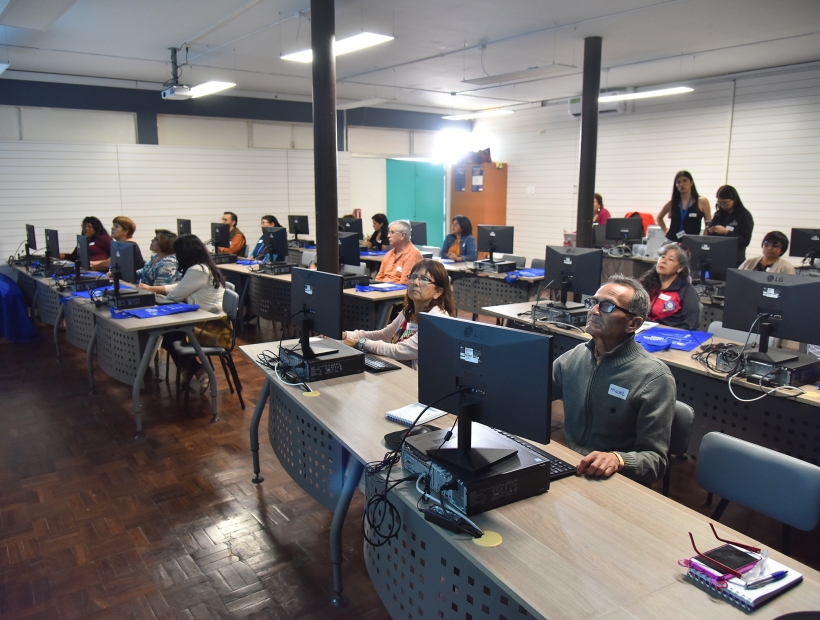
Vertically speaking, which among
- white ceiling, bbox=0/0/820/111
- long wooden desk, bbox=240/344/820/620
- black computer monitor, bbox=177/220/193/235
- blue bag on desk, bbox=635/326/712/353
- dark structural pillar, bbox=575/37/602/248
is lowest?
long wooden desk, bbox=240/344/820/620

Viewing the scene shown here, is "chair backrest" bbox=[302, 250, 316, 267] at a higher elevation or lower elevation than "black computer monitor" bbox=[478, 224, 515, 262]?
lower

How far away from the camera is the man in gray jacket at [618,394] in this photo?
2041 millimetres

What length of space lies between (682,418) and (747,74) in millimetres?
8438

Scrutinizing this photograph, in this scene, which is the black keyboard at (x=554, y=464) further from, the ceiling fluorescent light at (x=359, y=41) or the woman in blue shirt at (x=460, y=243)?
the woman in blue shirt at (x=460, y=243)

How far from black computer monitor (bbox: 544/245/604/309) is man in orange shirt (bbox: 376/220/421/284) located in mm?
1794

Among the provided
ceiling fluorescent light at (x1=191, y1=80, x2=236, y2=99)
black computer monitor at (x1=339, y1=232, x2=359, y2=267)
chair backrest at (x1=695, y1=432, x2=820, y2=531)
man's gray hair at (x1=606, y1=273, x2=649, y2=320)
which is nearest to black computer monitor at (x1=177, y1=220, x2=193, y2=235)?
ceiling fluorescent light at (x1=191, y1=80, x2=236, y2=99)

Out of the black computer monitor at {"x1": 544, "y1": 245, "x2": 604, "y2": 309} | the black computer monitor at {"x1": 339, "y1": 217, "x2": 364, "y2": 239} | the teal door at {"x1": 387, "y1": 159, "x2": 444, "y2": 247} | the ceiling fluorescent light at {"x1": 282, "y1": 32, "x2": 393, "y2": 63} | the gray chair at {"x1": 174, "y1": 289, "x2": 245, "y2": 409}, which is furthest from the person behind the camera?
the teal door at {"x1": 387, "y1": 159, "x2": 444, "y2": 247}

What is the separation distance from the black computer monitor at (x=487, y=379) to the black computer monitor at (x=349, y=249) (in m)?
4.17

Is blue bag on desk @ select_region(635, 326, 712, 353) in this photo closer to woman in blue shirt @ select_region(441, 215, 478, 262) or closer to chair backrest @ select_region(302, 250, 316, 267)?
woman in blue shirt @ select_region(441, 215, 478, 262)

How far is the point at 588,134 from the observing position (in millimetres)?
7215

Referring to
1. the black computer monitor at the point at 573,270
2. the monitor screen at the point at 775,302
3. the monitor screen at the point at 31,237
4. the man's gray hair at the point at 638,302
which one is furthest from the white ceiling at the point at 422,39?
the man's gray hair at the point at 638,302

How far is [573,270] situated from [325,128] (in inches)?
108

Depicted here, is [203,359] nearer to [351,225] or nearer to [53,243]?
[53,243]

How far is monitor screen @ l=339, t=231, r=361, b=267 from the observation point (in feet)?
19.7
